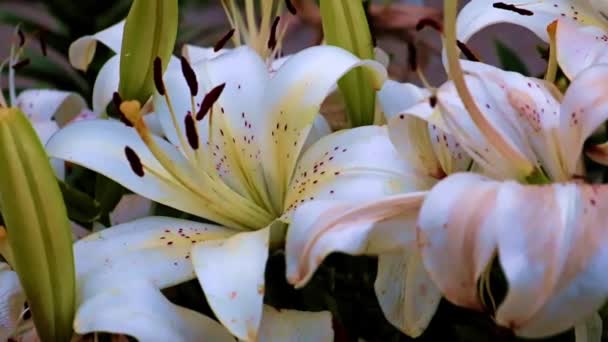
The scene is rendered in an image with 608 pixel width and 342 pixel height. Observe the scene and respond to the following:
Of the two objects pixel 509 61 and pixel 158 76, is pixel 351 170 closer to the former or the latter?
pixel 158 76

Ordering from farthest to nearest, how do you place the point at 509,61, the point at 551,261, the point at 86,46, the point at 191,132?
the point at 509,61
the point at 86,46
the point at 191,132
the point at 551,261

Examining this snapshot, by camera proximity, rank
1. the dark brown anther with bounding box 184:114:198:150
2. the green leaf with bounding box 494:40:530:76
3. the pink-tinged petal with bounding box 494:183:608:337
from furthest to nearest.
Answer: the green leaf with bounding box 494:40:530:76 → the dark brown anther with bounding box 184:114:198:150 → the pink-tinged petal with bounding box 494:183:608:337

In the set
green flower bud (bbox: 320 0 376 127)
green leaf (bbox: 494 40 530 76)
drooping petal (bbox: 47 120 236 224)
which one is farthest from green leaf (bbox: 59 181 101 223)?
green leaf (bbox: 494 40 530 76)

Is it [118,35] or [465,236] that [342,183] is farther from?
[118,35]

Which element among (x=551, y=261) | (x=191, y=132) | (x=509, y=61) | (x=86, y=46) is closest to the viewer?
(x=551, y=261)

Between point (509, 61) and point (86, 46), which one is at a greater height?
point (86, 46)

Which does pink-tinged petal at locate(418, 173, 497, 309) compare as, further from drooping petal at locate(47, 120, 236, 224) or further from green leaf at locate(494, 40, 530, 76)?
green leaf at locate(494, 40, 530, 76)

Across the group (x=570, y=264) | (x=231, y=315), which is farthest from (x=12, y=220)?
(x=570, y=264)

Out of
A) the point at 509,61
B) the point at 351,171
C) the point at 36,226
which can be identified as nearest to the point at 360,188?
the point at 351,171
